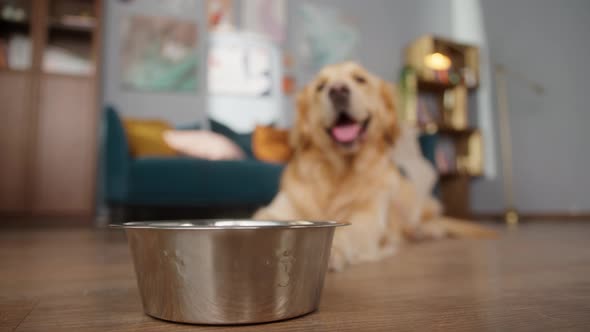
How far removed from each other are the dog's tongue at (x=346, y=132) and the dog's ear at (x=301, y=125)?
10 centimetres

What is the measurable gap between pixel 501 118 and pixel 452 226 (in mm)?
2403

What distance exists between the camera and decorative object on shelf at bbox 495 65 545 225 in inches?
139

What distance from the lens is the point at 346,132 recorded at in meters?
1.26

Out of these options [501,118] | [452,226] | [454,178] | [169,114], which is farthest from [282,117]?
[452,226]

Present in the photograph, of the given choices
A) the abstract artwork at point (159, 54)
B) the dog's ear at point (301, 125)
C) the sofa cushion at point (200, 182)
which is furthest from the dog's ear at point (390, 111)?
the abstract artwork at point (159, 54)

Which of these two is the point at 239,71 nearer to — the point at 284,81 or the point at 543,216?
the point at 284,81

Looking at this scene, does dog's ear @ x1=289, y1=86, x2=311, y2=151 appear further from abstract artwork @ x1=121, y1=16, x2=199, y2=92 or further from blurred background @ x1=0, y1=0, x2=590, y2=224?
abstract artwork @ x1=121, y1=16, x2=199, y2=92

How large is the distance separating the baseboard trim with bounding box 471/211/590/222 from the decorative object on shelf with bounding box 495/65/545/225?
3.5 inches

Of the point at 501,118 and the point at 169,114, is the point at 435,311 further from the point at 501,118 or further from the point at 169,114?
the point at 501,118

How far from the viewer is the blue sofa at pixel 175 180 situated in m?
2.18

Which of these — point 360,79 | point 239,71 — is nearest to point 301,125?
point 360,79

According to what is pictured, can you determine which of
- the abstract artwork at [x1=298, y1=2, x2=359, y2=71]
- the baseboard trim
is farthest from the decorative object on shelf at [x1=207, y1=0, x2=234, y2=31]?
the baseboard trim

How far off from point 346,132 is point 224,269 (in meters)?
0.92

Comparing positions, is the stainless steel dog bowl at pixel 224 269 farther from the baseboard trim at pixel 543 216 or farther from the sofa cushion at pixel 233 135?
the baseboard trim at pixel 543 216
